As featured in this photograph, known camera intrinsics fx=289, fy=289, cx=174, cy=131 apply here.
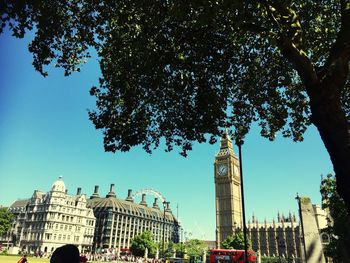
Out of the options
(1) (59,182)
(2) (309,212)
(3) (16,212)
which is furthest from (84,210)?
(2) (309,212)

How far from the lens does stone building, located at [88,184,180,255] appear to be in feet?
340

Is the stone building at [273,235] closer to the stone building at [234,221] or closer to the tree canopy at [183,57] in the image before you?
the stone building at [234,221]

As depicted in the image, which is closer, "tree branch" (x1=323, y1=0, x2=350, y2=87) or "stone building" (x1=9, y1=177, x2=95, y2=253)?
"tree branch" (x1=323, y1=0, x2=350, y2=87)

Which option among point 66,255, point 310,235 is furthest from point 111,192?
point 66,255

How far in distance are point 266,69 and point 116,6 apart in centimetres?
816

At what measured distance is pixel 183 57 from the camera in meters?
12.3

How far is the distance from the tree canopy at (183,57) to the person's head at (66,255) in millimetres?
7385

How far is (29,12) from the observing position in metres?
11.7

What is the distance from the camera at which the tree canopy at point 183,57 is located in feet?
35.8

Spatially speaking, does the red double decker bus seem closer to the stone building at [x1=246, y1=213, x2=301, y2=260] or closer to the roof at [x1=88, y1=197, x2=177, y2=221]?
the roof at [x1=88, y1=197, x2=177, y2=221]

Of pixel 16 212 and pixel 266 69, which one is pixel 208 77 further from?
pixel 16 212

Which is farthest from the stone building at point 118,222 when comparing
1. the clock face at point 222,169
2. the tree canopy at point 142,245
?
the clock face at point 222,169

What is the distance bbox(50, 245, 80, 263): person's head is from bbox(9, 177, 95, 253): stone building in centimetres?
8498

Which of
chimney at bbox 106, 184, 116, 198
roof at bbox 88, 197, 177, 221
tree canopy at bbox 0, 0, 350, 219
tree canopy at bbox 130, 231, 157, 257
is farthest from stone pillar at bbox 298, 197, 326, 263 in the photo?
chimney at bbox 106, 184, 116, 198
